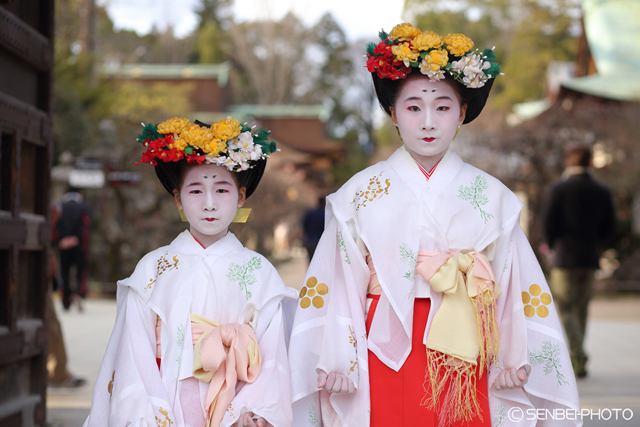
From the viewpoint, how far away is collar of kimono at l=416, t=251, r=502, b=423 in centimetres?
240

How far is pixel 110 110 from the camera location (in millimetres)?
13203

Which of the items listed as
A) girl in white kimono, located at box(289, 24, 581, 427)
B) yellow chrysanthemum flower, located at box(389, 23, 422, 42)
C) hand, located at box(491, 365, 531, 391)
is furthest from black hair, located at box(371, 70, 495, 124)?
hand, located at box(491, 365, 531, 391)

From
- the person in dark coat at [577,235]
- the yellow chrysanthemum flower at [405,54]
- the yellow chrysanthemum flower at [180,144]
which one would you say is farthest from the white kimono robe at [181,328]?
the person in dark coat at [577,235]

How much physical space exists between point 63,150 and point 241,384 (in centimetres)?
1067

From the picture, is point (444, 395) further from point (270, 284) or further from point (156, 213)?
point (156, 213)

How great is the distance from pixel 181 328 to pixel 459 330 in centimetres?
98

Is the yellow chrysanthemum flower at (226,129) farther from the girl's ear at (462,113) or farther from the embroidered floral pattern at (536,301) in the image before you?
the embroidered floral pattern at (536,301)

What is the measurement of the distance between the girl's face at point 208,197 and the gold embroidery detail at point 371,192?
472mm

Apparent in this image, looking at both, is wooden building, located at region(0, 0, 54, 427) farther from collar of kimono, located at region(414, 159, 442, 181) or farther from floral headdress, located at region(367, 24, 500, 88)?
collar of kimono, located at region(414, 159, 442, 181)

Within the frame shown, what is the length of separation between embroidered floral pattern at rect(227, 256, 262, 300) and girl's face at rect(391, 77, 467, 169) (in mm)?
733

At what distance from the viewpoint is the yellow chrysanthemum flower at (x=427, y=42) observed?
8.07 feet

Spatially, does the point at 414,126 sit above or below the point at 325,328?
above

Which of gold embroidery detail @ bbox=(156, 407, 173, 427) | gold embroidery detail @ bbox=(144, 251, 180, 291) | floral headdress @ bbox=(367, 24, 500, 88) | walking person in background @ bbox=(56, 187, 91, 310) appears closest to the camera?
gold embroidery detail @ bbox=(156, 407, 173, 427)

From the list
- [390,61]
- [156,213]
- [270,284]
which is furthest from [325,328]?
[156,213]
